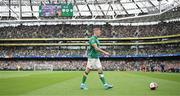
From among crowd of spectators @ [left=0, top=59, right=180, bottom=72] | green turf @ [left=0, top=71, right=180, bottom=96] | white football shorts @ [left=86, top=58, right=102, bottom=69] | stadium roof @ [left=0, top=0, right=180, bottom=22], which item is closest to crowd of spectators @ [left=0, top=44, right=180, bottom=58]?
crowd of spectators @ [left=0, top=59, right=180, bottom=72]

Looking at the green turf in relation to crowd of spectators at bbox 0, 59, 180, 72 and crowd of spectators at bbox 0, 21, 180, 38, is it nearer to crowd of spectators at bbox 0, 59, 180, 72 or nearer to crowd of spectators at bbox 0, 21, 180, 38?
crowd of spectators at bbox 0, 59, 180, 72

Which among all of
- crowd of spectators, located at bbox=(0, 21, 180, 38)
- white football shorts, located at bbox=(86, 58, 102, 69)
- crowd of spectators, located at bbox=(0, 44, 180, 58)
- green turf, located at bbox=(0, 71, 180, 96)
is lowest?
crowd of spectators, located at bbox=(0, 44, 180, 58)

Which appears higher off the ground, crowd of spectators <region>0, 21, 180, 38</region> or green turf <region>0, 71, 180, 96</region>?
green turf <region>0, 71, 180, 96</region>

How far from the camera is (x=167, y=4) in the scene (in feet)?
214

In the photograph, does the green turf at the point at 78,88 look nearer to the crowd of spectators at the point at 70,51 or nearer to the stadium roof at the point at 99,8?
the stadium roof at the point at 99,8

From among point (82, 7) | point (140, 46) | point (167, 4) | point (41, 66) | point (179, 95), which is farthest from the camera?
point (140, 46)

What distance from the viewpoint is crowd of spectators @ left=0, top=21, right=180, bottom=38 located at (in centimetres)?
8606

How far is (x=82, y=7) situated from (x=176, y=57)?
24968 mm

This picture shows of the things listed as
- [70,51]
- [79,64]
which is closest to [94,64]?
[79,64]

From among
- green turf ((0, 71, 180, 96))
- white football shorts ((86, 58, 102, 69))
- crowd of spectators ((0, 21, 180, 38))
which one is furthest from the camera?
crowd of spectators ((0, 21, 180, 38))

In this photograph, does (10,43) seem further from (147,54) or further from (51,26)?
(147,54)

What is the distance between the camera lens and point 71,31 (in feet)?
289

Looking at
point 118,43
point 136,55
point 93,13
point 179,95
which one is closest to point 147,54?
point 136,55

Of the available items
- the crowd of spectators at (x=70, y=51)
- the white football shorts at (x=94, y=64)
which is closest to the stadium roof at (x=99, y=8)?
the crowd of spectators at (x=70, y=51)
